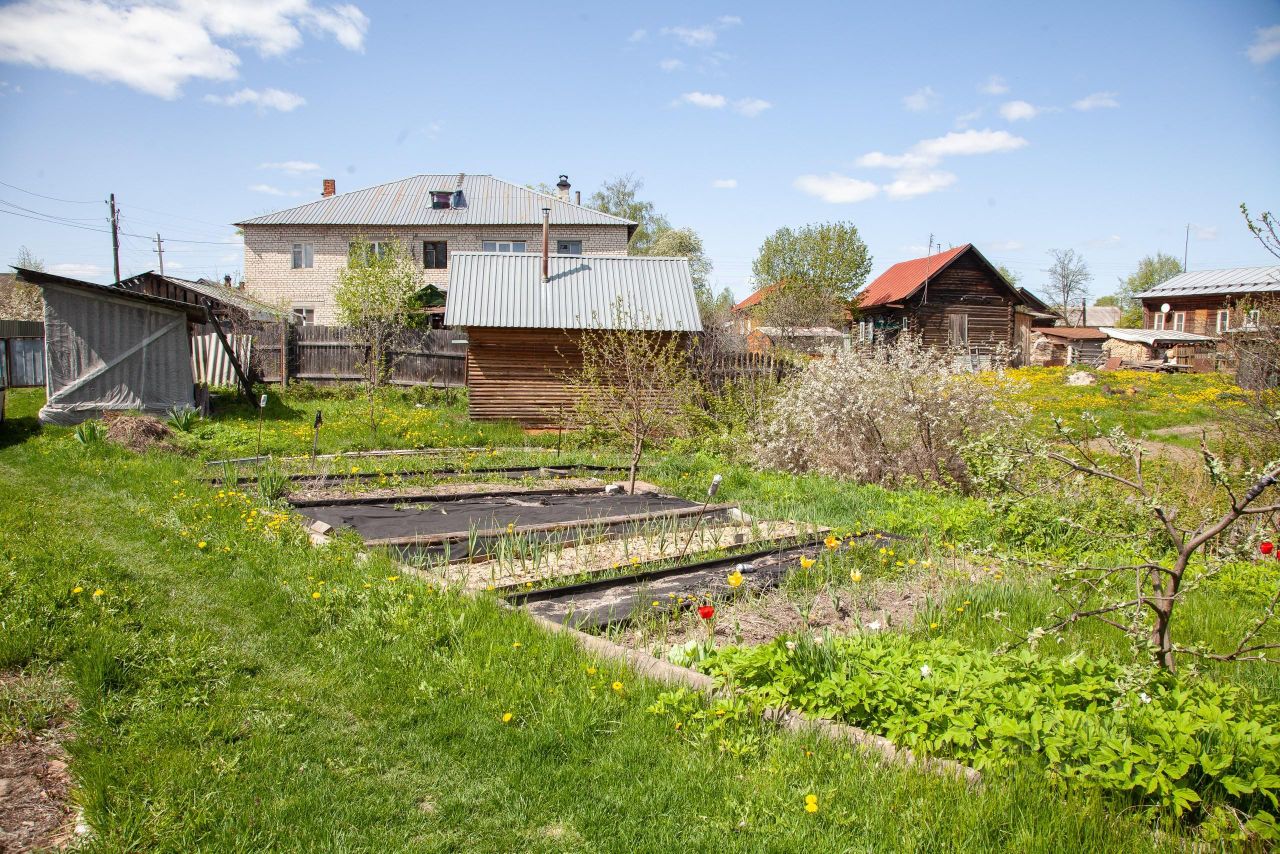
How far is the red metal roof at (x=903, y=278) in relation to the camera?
37.6m

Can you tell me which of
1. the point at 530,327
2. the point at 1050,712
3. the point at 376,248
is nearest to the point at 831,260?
the point at 376,248

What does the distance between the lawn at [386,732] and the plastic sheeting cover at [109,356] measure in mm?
8822

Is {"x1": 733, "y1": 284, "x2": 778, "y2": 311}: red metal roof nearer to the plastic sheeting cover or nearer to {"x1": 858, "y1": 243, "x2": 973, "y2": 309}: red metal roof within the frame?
{"x1": 858, "y1": 243, "x2": 973, "y2": 309}: red metal roof

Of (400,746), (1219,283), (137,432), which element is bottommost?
(400,746)

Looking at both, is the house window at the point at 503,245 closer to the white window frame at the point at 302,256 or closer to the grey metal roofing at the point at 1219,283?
the white window frame at the point at 302,256

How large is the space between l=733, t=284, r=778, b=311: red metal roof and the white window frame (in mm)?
22320

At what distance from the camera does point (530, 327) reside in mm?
16125

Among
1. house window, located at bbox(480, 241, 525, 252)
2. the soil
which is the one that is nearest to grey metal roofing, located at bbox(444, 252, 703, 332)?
the soil

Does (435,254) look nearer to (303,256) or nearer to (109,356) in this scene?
(303,256)

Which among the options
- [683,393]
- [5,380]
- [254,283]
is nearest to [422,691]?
[683,393]

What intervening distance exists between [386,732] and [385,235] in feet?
113

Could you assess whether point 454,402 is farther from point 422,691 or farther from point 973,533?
point 422,691

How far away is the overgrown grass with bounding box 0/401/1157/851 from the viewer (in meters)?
2.91

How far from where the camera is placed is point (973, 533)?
7.42 metres
